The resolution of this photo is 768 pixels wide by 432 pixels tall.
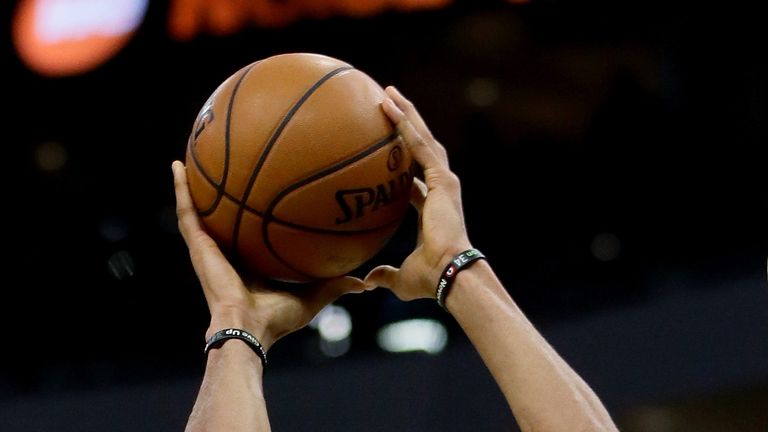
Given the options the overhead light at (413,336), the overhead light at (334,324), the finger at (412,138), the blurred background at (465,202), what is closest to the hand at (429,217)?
the finger at (412,138)

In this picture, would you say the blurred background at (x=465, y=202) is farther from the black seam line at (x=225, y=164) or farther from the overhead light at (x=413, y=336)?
the black seam line at (x=225, y=164)

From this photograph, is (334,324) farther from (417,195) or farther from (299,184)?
(299,184)

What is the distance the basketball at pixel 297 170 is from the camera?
6.11 feet

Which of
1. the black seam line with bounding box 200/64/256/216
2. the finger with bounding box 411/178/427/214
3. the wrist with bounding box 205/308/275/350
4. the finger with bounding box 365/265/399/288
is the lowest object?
the wrist with bounding box 205/308/275/350

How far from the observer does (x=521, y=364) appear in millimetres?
1673

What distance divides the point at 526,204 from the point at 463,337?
4.11 feet

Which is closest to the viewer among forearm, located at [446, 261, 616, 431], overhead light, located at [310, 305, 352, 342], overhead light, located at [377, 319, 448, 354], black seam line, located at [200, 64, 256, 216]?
forearm, located at [446, 261, 616, 431]

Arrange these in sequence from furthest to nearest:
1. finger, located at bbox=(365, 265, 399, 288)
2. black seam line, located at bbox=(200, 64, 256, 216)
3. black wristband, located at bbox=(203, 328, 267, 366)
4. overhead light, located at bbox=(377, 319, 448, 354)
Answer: overhead light, located at bbox=(377, 319, 448, 354) → finger, located at bbox=(365, 265, 399, 288) → black seam line, located at bbox=(200, 64, 256, 216) → black wristband, located at bbox=(203, 328, 267, 366)

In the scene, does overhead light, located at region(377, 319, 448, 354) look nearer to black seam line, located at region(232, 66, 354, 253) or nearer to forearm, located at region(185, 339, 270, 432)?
black seam line, located at region(232, 66, 354, 253)

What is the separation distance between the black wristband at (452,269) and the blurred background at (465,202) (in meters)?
2.76

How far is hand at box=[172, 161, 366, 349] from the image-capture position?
1834 mm

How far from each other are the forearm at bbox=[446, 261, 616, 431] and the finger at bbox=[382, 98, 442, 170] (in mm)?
242

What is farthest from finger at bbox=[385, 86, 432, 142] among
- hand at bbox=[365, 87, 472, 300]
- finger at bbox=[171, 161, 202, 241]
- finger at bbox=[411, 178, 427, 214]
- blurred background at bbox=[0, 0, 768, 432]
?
blurred background at bbox=[0, 0, 768, 432]

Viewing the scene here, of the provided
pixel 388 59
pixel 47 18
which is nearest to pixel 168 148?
pixel 47 18
